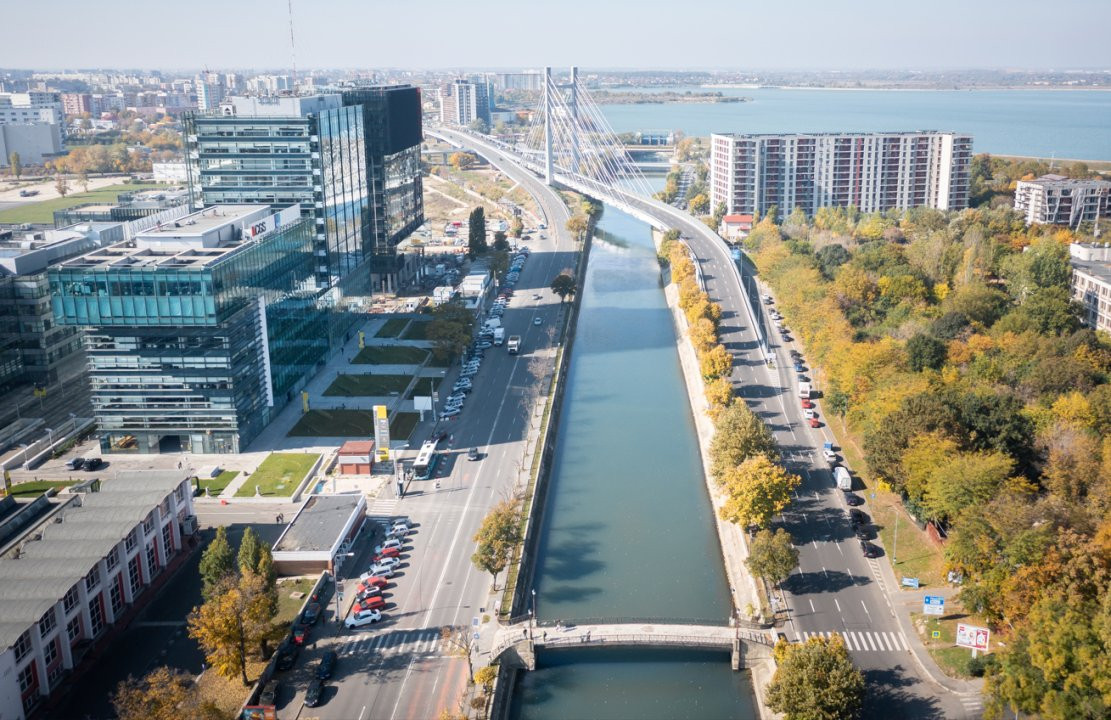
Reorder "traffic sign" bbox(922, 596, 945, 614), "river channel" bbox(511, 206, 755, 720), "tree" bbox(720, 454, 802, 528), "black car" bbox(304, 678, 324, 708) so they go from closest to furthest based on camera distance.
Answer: "black car" bbox(304, 678, 324, 708) < "river channel" bbox(511, 206, 755, 720) < "traffic sign" bbox(922, 596, 945, 614) < "tree" bbox(720, 454, 802, 528)

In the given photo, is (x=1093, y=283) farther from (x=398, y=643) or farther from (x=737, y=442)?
(x=398, y=643)

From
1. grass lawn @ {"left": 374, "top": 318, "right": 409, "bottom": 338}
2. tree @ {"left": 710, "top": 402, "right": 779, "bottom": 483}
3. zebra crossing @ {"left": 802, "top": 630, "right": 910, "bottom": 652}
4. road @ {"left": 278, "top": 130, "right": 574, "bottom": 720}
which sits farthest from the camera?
grass lawn @ {"left": 374, "top": 318, "right": 409, "bottom": 338}

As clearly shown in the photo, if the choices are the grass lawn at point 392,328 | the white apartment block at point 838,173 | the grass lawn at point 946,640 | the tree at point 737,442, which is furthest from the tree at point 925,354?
the white apartment block at point 838,173

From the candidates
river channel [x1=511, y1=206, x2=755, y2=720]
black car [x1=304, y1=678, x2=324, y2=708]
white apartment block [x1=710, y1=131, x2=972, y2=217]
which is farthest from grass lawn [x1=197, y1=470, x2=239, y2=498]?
white apartment block [x1=710, y1=131, x2=972, y2=217]

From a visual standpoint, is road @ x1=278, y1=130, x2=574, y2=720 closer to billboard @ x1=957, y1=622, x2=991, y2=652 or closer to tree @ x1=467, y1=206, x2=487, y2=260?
billboard @ x1=957, y1=622, x2=991, y2=652

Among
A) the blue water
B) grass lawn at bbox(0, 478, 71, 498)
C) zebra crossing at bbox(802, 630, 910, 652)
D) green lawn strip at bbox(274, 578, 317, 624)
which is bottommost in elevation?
zebra crossing at bbox(802, 630, 910, 652)

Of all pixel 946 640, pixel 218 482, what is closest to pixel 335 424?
pixel 218 482

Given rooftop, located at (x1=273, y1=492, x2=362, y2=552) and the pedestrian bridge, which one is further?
rooftop, located at (x1=273, y1=492, x2=362, y2=552)
